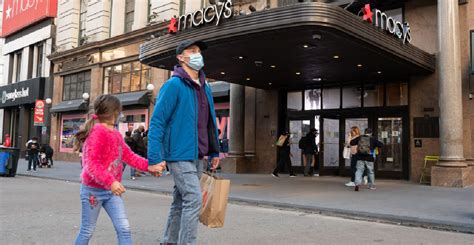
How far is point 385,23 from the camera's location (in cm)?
1215

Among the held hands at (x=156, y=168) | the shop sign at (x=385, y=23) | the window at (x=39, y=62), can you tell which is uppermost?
the window at (x=39, y=62)

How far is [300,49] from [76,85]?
67.5 ft

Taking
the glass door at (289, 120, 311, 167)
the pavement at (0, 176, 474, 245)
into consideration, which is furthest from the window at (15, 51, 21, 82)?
the pavement at (0, 176, 474, 245)

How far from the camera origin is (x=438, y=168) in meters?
13.2

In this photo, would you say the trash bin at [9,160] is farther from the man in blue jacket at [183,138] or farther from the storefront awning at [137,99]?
the man in blue jacket at [183,138]

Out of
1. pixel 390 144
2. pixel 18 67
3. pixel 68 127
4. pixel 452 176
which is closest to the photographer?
pixel 452 176

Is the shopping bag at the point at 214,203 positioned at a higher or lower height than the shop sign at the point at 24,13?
lower

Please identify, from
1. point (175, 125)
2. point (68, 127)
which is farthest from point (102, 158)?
point (68, 127)

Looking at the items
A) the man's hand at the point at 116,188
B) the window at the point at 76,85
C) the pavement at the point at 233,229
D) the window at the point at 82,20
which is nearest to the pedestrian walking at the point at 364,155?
the pavement at the point at 233,229

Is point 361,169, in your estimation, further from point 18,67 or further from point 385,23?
point 18,67

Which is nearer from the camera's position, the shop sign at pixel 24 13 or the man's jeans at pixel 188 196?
the man's jeans at pixel 188 196

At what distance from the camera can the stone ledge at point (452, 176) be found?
503 inches

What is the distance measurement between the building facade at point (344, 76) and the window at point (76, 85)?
42.3 ft

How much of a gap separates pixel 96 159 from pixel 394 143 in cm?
1362
